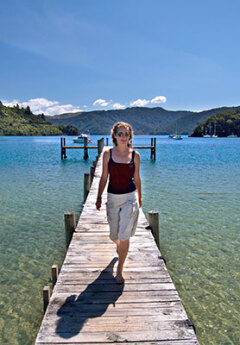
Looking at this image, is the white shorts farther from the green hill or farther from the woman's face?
the green hill

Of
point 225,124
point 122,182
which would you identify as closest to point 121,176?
point 122,182

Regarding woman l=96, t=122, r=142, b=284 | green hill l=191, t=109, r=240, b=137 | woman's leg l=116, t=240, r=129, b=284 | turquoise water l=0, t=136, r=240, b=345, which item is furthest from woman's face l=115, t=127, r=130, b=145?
green hill l=191, t=109, r=240, b=137

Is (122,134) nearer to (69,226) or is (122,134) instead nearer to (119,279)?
(119,279)

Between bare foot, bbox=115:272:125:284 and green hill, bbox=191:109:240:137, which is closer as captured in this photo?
bare foot, bbox=115:272:125:284

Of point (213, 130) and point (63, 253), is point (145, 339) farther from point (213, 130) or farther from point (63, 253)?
point (213, 130)

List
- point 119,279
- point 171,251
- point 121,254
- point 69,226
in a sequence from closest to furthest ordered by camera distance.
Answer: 1. point 121,254
2. point 119,279
3. point 69,226
4. point 171,251

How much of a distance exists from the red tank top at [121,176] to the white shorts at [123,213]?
0.26ft

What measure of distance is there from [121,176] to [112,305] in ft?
5.67

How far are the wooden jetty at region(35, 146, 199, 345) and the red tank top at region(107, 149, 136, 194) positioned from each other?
1.48 metres

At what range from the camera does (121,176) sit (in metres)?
3.87

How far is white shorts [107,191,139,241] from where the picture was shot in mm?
3859

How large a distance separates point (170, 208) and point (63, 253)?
6187 millimetres

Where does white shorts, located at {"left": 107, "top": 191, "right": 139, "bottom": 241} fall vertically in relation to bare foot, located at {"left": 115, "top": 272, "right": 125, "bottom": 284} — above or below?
above

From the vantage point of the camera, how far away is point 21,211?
40.7ft
